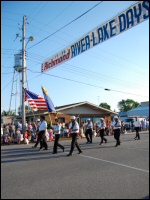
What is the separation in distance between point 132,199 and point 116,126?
849 cm

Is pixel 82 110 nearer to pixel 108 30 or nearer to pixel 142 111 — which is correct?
pixel 142 111

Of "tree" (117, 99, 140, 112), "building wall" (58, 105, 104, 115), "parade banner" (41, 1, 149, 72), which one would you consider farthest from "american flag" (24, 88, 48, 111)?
"tree" (117, 99, 140, 112)

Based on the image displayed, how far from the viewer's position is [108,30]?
178 inches

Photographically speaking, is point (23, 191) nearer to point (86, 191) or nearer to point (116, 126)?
point (86, 191)

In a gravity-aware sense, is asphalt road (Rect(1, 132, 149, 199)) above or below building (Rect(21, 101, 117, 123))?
below

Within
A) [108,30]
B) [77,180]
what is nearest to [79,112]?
[77,180]

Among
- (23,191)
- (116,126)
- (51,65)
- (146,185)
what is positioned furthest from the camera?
(116,126)

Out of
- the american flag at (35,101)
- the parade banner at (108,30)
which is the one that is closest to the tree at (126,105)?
the american flag at (35,101)

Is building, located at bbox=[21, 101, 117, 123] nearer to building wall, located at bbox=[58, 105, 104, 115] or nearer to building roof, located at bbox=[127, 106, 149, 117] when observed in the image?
building wall, located at bbox=[58, 105, 104, 115]

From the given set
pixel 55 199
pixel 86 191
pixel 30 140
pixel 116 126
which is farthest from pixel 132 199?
pixel 30 140

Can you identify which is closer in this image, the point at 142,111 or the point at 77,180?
the point at 77,180

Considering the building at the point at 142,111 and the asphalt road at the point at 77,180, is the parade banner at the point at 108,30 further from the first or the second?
the asphalt road at the point at 77,180

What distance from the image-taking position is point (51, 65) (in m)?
7.37

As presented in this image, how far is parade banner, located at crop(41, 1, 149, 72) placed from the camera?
3.30 m
